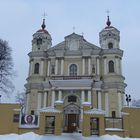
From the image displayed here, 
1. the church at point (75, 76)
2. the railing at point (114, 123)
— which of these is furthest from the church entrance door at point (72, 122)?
the railing at point (114, 123)

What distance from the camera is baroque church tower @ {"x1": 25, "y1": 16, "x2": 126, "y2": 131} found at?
110 feet

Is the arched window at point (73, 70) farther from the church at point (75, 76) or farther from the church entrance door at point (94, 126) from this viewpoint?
the church entrance door at point (94, 126)

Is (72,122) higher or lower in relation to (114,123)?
higher

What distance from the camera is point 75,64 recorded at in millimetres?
37031

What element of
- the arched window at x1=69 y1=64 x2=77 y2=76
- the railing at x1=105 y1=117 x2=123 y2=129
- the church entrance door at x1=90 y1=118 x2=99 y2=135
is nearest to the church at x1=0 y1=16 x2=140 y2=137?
the arched window at x1=69 y1=64 x2=77 y2=76

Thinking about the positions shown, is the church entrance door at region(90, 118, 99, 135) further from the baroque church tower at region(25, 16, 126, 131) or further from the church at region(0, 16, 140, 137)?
the baroque church tower at region(25, 16, 126, 131)

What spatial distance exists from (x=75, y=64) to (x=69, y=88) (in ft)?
15.5

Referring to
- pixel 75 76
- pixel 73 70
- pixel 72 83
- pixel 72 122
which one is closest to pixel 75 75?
Answer: pixel 73 70

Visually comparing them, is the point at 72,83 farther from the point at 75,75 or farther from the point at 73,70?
the point at 73,70

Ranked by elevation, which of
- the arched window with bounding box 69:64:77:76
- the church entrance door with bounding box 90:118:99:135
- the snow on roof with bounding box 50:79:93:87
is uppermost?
the arched window with bounding box 69:64:77:76

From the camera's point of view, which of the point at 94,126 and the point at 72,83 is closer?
the point at 94,126

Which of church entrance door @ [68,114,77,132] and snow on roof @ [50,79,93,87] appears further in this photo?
snow on roof @ [50,79,93,87]

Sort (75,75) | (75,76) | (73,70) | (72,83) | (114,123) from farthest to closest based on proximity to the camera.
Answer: (73,70) → (75,75) → (75,76) → (72,83) → (114,123)

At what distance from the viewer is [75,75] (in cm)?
3631
